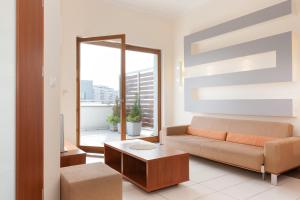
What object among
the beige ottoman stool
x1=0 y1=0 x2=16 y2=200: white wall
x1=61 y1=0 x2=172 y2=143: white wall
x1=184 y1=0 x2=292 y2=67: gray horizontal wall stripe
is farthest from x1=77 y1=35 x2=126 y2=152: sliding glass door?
x1=0 y1=0 x2=16 y2=200: white wall

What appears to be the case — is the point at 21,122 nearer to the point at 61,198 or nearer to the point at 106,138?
the point at 61,198

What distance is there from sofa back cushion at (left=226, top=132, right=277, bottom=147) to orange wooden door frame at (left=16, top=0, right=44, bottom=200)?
303cm

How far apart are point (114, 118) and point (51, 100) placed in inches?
131

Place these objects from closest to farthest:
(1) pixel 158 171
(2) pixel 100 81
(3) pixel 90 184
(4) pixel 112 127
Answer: (3) pixel 90 184
(1) pixel 158 171
(2) pixel 100 81
(4) pixel 112 127

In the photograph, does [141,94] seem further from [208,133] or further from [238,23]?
[238,23]

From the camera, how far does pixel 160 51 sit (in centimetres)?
550

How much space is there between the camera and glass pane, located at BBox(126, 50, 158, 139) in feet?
17.0

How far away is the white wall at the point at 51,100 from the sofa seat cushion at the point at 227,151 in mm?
2302

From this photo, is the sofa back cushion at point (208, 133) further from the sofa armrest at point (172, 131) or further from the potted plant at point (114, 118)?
the potted plant at point (114, 118)

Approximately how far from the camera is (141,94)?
5.43 meters

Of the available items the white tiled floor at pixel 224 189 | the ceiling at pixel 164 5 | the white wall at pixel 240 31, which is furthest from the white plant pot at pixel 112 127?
the ceiling at pixel 164 5

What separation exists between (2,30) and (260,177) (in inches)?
128

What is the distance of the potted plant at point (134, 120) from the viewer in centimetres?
521

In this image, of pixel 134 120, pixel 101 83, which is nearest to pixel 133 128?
pixel 134 120
